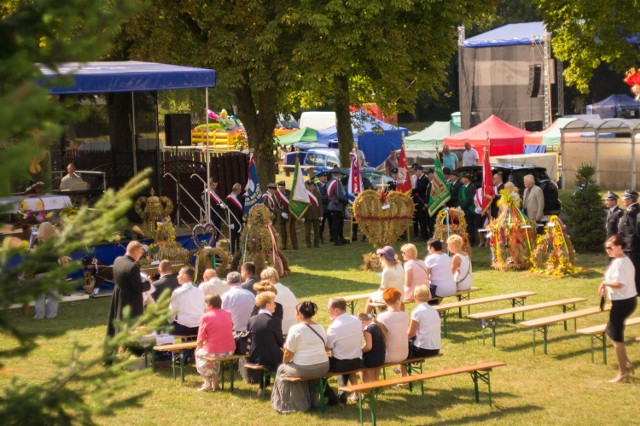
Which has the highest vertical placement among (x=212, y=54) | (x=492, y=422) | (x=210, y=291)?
(x=212, y=54)

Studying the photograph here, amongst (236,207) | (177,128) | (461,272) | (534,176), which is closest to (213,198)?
(236,207)

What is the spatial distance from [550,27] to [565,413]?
1916 centimetres

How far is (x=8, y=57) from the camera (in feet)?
12.7

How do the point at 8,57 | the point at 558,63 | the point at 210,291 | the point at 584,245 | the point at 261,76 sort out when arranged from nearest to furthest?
the point at 8,57 < the point at 210,291 < the point at 584,245 < the point at 261,76 < the point at 558,63

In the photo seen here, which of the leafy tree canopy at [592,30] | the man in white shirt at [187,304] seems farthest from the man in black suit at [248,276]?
the leafy tree canopy at [592,30]

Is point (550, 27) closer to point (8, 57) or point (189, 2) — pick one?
point (189, 2)

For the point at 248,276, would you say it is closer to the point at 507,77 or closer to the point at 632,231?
the point at 632,231

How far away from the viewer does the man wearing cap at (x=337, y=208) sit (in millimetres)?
24266

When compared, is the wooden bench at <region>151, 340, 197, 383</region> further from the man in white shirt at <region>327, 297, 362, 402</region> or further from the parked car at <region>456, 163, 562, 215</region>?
the parked car at <region>456, 163, 562, 215</region>

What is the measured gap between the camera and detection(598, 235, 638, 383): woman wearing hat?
11.4 m

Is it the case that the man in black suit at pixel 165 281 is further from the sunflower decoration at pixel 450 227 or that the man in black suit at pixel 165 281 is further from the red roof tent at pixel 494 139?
the red roof tent at pixel 494 139

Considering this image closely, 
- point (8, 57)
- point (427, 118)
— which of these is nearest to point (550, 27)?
point (8, 57)

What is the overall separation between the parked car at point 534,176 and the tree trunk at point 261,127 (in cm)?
543

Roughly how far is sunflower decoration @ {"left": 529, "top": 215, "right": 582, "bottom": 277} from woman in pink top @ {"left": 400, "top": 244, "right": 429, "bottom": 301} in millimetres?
5644
